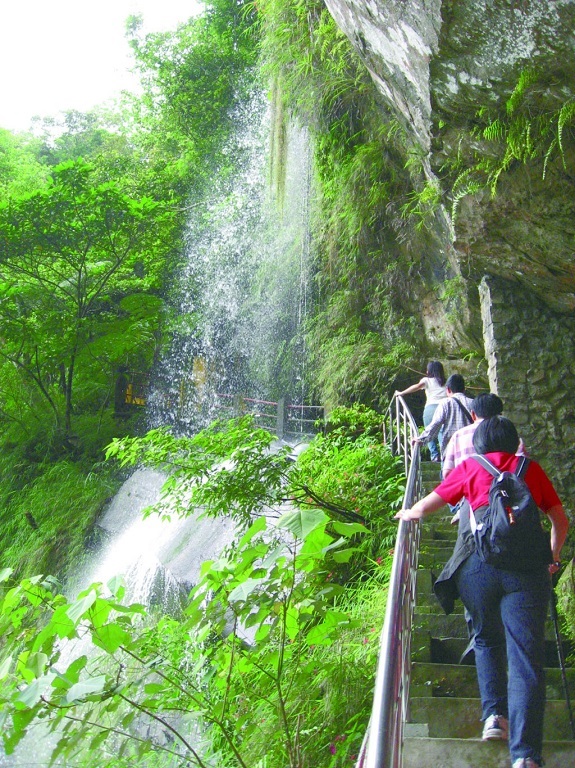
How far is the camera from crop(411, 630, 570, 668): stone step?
4.10m

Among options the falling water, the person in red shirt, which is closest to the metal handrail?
the person in red shirt

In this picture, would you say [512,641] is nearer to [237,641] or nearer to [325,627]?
[325,627]

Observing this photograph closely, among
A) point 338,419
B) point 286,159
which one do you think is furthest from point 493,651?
point 286,159

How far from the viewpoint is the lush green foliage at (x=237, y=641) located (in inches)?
91.3

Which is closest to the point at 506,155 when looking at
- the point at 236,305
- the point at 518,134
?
the point at 518,134

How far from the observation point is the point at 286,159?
43.8 feet

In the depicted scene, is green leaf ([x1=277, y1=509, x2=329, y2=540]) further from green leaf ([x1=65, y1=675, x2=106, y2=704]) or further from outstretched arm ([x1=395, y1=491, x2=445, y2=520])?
outstretched arm ([x1=395, y1=491, x2=445, y2=520])

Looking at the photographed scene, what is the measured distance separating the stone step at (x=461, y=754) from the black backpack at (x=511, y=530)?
2.40ft

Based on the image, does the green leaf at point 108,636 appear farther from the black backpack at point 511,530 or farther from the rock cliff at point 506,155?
the rock cliff at point 506,155

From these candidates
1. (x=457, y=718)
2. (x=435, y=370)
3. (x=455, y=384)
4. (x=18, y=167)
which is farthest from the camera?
(x=18, y=167)

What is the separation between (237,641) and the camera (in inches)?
127

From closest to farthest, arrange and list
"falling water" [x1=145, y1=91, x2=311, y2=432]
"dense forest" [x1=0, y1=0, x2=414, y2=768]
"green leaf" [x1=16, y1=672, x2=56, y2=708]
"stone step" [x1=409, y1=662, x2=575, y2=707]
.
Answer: "green leaf" [x1=16, y1=672, x2=56, y2=708]
"dense forest" [x1=0, y1=0, x2=414, y2=768]
"stone step" [x1=409, y1=662, x2=575, y2=707]
"falling water" [x1=145, y1=91, x2=311, y2=432]

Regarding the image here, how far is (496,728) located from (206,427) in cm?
1267

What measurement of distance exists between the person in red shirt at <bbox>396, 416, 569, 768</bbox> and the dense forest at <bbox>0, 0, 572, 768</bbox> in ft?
2.19
